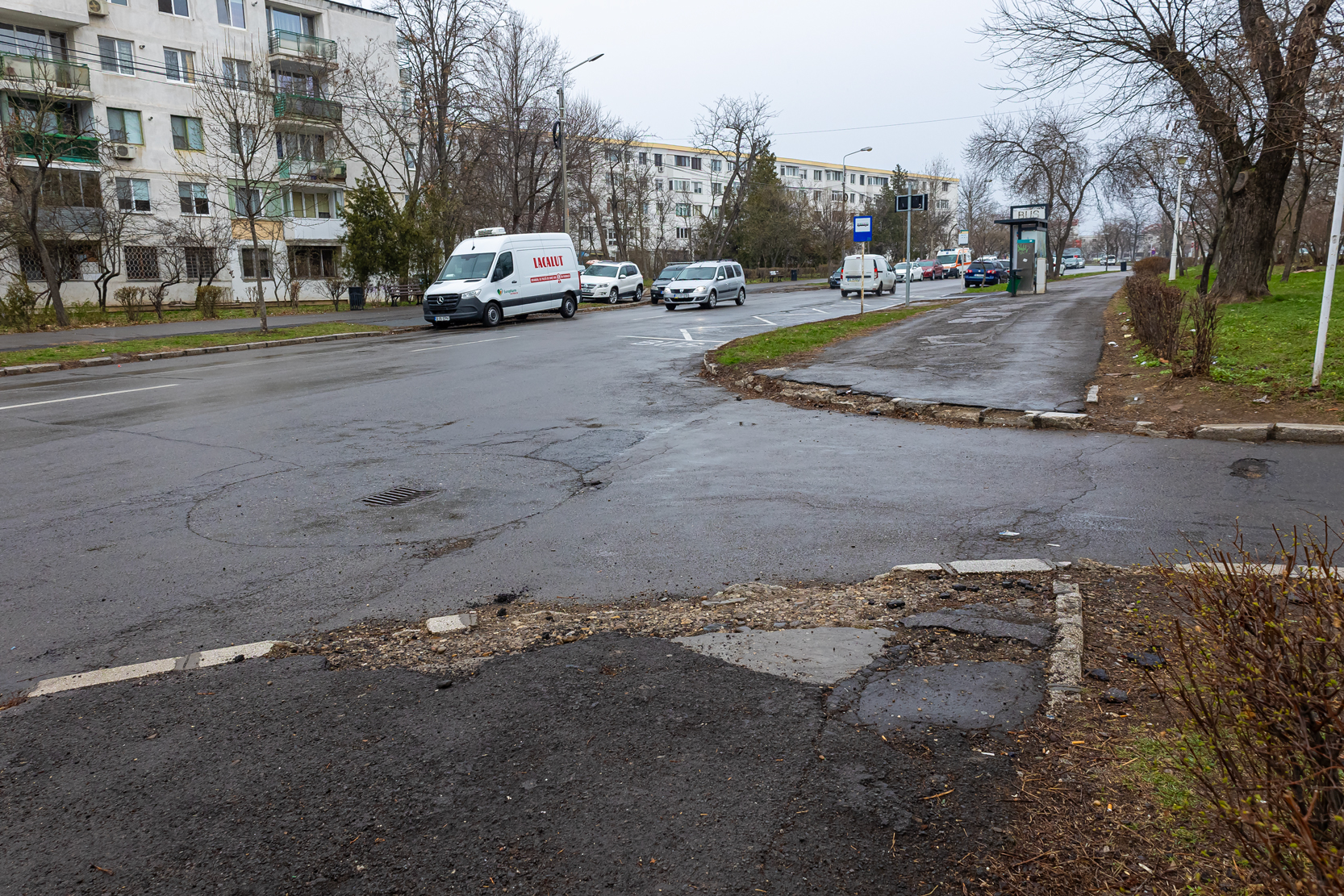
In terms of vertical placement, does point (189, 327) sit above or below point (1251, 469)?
above

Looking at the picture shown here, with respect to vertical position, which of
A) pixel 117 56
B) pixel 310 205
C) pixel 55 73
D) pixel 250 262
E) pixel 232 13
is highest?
pixel 232 13

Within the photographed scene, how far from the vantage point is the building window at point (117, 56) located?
38812mm

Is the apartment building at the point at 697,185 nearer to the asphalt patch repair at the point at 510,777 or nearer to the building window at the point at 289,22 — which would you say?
the building window at the point at 289,22

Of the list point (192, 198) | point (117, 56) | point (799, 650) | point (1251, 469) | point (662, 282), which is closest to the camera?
point (799, 650)

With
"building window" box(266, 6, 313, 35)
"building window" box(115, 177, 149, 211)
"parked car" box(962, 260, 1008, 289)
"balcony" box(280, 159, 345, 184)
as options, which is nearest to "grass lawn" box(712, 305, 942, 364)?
"parked car" box(962, 260, 1008, 289)

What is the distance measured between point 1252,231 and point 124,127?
44085 millimetres

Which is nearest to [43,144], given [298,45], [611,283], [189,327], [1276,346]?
[189,327]

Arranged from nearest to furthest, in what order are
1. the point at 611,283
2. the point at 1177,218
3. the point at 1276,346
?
the point at 1276,346
the point at 1177,218
the point at 611,283

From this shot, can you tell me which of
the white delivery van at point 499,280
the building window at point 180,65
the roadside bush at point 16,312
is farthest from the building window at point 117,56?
the white delivery van at point 499,280

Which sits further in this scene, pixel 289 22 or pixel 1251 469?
pixel 289 22

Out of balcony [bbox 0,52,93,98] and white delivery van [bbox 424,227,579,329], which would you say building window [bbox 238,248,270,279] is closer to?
balcony [bbox 0,52,93,98]

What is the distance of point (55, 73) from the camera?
36.5 metres

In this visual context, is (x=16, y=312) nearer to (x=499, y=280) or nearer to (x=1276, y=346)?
(x=499, y=280)

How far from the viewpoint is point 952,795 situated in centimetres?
288
